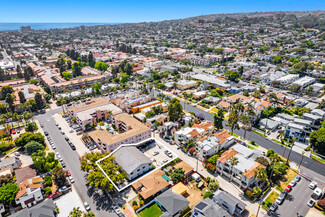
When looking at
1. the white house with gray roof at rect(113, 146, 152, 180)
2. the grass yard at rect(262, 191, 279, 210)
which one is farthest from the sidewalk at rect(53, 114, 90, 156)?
the grass yard at rect(262, 191, 279, 210)

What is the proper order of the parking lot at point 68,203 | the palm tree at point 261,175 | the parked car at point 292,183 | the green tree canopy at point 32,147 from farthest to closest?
the green tree canopy at point 32,147, the parked car at point 292,183, the palm tree at point 261,175, the parking lot at point 68,203

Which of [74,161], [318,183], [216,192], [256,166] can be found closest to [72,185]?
[74,161]

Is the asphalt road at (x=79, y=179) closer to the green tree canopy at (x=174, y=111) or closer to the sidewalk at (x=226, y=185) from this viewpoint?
the sidewalk at (x=226, y=185)

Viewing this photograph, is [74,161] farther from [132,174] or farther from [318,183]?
[318,183]

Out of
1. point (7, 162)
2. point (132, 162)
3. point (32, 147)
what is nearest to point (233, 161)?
point (132, 162)

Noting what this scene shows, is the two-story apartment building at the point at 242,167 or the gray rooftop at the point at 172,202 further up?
the two-story apartment building at the point at 242,167

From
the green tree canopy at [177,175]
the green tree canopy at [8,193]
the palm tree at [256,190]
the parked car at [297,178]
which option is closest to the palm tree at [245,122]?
the parked car at [297,178]
